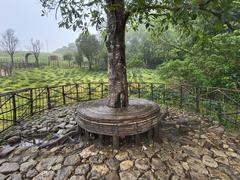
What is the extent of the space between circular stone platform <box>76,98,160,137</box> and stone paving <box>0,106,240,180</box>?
37 centimetres

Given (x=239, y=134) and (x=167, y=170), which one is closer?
(x=167, y=170)

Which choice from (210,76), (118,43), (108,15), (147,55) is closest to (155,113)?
(118,43)

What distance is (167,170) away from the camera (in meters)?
3.20

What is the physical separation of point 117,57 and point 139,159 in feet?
6.94

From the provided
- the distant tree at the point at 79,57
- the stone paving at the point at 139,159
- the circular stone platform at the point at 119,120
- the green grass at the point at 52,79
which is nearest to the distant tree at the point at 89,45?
the distant tree at the point at 79,57

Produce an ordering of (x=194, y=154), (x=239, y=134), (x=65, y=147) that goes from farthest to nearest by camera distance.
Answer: (x=239, y=134), (x=65, y=147), (x=194, y=154)

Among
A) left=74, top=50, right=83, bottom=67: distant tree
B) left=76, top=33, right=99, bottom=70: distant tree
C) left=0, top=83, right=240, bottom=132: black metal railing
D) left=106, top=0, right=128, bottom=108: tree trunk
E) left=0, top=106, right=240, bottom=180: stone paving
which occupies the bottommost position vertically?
left=0, top=106, right=240, bottom=180: stone paving

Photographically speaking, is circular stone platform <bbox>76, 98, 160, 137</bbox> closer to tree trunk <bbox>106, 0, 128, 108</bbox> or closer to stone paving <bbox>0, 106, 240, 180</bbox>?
tree trunk <bbox>106, 0, 128, 108</bbox>

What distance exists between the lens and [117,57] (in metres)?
4.16

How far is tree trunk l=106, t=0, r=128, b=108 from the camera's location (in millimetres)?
4012

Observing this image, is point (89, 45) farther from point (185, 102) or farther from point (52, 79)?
point (185, 102)

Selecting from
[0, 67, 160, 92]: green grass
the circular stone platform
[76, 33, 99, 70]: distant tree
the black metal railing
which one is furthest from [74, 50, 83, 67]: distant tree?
the circular stone platform

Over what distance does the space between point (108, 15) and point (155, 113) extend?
7.59 feet

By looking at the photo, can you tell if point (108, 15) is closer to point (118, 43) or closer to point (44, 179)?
point (118, 43)
